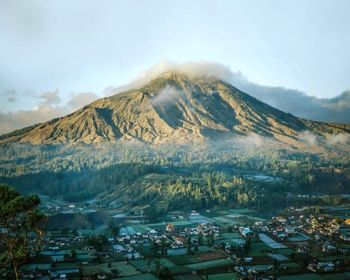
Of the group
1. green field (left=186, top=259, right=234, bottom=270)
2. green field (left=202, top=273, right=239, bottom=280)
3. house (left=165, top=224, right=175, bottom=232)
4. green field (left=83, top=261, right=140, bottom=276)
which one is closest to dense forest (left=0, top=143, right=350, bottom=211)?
house (left=165, top=224, right=175, bottom=232)

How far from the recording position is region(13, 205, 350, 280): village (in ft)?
209

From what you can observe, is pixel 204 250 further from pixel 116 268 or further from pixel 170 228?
pixel 170 228

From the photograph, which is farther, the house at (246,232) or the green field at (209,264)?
the house at (246,232)

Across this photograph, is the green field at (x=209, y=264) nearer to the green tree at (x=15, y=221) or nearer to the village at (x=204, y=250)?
the village at (x=204, y=250)

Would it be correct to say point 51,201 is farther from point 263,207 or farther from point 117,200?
point 263,207

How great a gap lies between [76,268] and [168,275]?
15765mm

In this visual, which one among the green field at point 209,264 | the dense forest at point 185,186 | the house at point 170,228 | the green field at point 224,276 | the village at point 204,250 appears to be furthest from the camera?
the dense forest at point 185,186

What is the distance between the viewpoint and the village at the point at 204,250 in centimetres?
6359

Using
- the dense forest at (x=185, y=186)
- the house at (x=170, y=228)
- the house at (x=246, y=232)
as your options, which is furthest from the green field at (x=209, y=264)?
the dense forest at (x=185, y=186)

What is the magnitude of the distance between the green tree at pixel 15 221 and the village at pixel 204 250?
1879 centimetres

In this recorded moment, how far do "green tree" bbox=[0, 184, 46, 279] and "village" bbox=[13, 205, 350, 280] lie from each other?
1879 cm

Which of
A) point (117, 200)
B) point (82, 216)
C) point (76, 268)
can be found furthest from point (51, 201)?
point (76, 268)

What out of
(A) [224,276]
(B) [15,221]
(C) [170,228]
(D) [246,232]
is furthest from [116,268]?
(D) [246,232]

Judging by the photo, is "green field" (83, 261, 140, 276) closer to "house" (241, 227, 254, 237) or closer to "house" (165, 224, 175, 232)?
"house" (165, 224, 175, 232)
